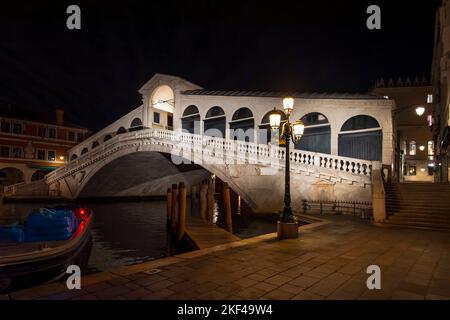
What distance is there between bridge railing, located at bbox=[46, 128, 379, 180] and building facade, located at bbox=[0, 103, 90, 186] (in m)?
14.0

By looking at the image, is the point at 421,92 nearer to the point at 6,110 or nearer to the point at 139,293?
the point at 139,293

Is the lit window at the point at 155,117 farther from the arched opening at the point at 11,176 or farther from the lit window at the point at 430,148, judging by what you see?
the lit window at the point at 430,148

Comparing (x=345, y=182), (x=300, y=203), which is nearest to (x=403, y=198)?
(x=345, y=182)

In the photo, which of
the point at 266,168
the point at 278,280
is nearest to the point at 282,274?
the point at 278,280

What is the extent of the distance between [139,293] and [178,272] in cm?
91

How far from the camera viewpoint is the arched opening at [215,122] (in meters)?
19.1

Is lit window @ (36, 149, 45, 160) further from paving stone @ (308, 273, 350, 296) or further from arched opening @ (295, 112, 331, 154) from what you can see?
paving stone @ (308, 273, 350, 296)

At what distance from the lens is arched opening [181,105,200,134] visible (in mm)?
20092

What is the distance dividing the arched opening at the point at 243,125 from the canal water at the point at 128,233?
542cm

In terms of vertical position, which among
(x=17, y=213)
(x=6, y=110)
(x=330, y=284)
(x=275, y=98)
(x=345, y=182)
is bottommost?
(x=17, y=213)

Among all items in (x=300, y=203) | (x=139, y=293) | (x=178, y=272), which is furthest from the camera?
(x=300, y=203)

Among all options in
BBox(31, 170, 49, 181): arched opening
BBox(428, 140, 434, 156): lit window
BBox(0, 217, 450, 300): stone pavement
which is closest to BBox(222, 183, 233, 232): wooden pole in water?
BBox(0, 217, 450, 300): stone pavement

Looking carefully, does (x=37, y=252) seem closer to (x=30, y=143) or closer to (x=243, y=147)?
(x=243, y=147)
